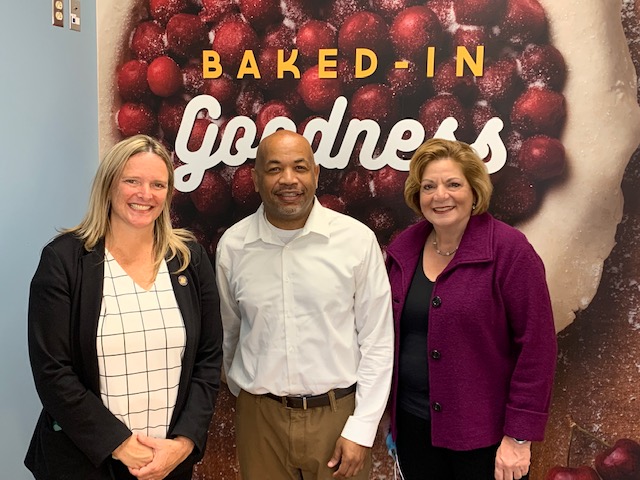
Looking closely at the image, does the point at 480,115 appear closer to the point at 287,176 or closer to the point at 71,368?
the point at 287,176

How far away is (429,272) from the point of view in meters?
1.79

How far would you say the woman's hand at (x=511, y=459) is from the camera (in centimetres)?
164

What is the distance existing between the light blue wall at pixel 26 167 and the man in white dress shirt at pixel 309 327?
766mm

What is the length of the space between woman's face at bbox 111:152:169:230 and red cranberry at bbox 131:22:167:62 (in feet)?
3.32

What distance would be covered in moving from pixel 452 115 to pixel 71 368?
63.1 inches

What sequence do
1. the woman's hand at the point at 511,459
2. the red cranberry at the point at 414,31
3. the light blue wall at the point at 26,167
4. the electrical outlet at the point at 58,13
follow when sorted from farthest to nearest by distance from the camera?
the red cranberry at the point at 414,31 → the electrical outlet at the point at 58,13 → the light blue wall at the point at 26,167 → the woman's hand at the point at 511,459

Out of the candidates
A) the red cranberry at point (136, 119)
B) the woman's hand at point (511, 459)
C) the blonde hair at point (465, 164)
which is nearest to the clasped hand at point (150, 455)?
the woman's hand at point (511, 459)

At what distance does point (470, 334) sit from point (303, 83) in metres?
1.21

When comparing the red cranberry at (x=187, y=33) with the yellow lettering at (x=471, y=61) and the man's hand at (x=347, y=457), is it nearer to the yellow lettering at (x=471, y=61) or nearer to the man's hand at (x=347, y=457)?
the yellow lettering at (x=471, y=61)

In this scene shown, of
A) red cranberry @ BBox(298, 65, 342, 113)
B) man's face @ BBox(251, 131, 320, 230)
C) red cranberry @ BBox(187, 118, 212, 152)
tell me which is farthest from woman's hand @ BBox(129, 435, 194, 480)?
red cranberry @ BBox(298, 65, 342, 113)

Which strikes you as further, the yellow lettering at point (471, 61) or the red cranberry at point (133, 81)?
the red cranberry at point (133, 81)

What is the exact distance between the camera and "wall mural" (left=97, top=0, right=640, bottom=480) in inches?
87.1

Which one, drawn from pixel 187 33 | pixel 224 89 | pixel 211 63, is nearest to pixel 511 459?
pixel 224 89

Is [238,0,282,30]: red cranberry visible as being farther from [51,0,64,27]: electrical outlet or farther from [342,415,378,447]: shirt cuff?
[342,415,378,447]: shirt cuff
